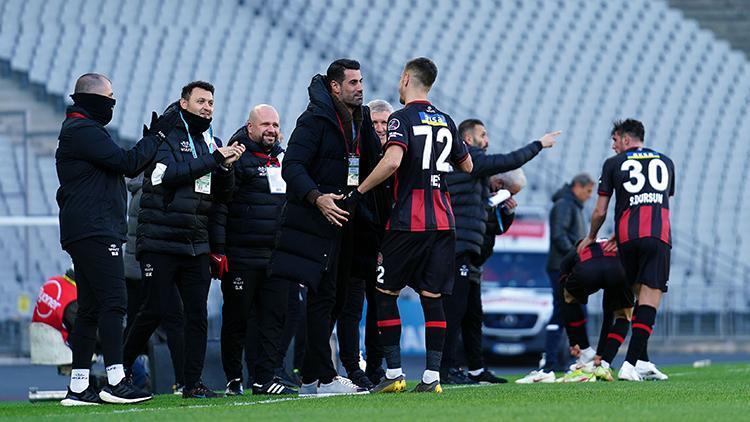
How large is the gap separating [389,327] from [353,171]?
3.15ft

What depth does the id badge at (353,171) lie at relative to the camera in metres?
8.98

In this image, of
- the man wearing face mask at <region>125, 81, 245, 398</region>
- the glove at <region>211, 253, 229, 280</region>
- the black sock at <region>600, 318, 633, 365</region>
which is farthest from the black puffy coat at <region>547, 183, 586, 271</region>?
the man wearing face mask at <region>125, 81, 245, 398</region>

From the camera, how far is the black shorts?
344 inches

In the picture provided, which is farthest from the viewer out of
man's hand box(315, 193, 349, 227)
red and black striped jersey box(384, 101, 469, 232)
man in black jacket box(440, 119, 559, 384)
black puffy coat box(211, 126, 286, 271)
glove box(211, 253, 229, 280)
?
man in black jacket box(440, 119, 559, 384)

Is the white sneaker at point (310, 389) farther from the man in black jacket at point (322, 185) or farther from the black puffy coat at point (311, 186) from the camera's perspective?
the black puffy coat at point (311, 186)

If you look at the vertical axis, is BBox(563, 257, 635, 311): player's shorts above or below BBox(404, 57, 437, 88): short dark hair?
below

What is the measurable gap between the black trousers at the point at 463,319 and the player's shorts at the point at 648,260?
1.21 m

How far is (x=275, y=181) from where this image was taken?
1004 centimetres

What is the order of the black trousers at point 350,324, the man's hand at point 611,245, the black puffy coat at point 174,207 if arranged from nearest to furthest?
the black puffy coat at point 174,207 < the black trousers at point 350,324 < the man's hand at point 611,245

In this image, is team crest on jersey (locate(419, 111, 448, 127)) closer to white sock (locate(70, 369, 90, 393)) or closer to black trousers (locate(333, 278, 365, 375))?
black trousers (locate(333, 278, 365, 375))

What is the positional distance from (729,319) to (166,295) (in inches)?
513

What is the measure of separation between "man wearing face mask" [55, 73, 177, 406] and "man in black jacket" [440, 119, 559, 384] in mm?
2906

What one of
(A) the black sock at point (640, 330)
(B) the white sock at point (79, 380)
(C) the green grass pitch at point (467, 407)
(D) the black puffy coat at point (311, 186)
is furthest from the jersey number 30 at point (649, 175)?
(B) the white sock at point (79, 380)

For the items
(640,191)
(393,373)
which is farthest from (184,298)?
(640,191)
